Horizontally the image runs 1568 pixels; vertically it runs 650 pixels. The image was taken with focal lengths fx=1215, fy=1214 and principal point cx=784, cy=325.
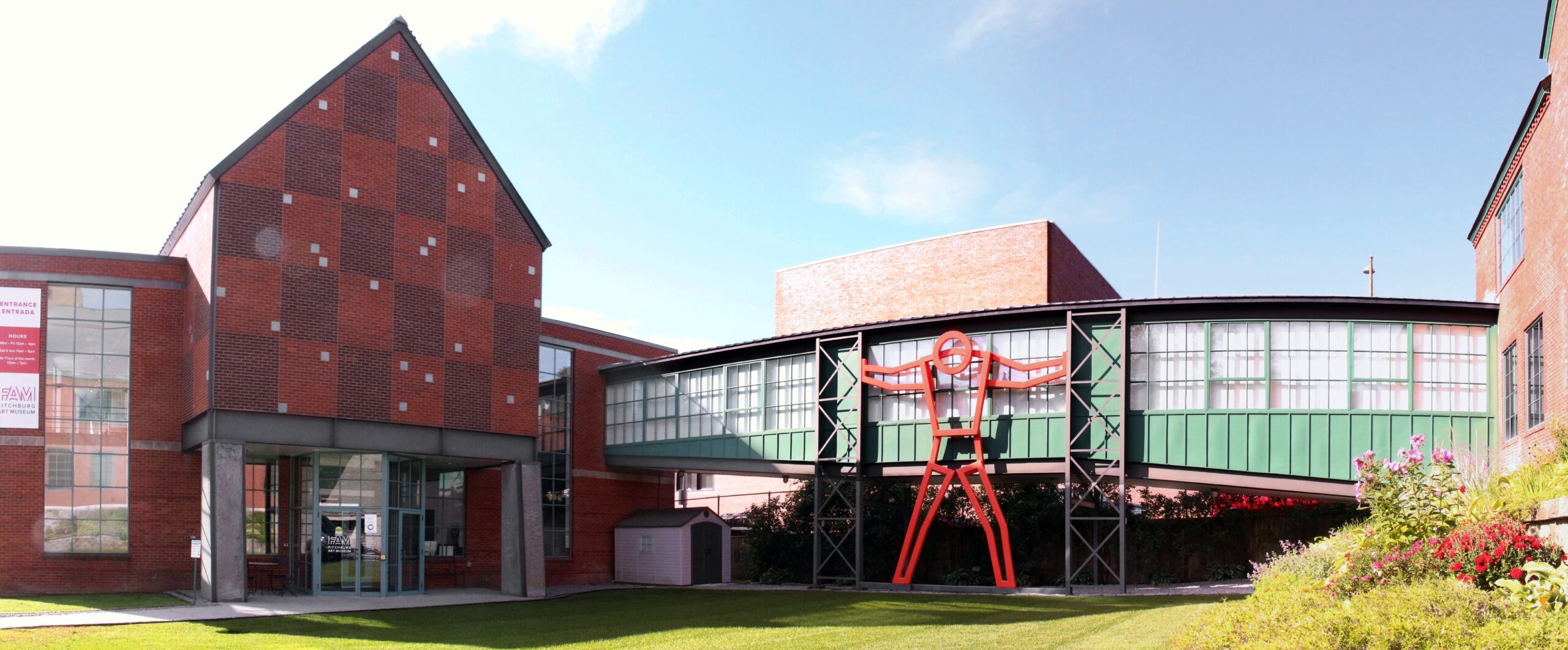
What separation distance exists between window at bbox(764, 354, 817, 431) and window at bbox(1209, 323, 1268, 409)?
9990mm

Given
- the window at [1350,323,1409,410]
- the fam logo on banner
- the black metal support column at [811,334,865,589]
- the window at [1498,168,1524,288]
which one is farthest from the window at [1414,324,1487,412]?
the fam logo on banner

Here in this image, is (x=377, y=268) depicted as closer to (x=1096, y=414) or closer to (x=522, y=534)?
(x=522, y=534)

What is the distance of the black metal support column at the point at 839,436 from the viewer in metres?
30.6

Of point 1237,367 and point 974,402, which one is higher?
point 1237,367

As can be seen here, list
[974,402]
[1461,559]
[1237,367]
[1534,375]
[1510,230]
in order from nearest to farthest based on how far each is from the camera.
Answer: [1461,559] → [1534,375] → [1510,230] → [1237,367] → [974,402]

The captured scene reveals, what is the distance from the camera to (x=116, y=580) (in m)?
27.7

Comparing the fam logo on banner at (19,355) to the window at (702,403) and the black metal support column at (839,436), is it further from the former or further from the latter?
the black metal support column at (839,436)

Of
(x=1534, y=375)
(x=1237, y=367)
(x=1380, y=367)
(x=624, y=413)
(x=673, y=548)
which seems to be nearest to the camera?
(x=1534, y=375)

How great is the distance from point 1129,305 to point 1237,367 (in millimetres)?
2643

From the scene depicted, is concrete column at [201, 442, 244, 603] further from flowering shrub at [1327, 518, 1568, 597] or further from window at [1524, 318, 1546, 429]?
window at [1524, 318, 1546, 429]

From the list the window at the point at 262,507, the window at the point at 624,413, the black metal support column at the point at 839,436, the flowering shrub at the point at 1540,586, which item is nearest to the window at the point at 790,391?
the black metal support column at the point at 839,436

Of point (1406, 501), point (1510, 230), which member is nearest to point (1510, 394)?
point (1510, 230)

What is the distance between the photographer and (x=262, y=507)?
29.5 metres

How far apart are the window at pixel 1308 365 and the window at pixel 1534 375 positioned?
3.77 metres
